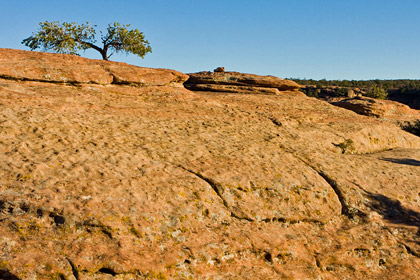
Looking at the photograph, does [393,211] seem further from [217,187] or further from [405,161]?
[217,187]

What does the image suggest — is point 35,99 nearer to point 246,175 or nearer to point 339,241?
point 246,175

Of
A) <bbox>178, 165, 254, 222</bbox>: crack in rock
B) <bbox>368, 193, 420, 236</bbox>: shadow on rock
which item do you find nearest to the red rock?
<bbox>368, 193, 420, 236</bbox>: shadow on rock

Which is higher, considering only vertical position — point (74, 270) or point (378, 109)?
point (378, 109)

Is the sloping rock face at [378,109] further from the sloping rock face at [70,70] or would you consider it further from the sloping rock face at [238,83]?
the sloping rock face at [70,70]

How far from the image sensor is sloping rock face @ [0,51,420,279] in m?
4.51

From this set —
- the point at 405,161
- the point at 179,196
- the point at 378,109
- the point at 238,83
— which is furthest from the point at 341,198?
the point at 378,109

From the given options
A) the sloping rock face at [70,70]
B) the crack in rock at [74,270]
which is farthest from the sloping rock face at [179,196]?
the sloping rock face at [70,70]

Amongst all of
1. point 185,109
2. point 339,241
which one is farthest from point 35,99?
point 339,241

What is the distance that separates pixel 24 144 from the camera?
20.1ft

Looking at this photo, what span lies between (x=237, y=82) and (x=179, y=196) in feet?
35.3

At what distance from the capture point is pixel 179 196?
224 inches

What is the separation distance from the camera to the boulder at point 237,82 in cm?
1542

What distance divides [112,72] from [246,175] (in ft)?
20.0

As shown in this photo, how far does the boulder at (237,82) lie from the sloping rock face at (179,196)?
5357mm
